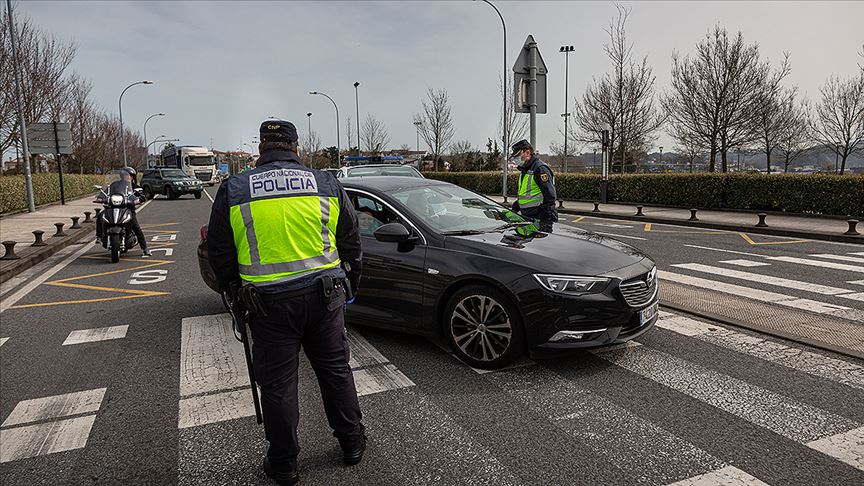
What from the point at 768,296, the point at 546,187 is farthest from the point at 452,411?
the point at 768,296

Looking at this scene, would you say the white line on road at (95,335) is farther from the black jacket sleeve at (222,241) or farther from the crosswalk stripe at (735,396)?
the crosswalk stripe at (735,396)

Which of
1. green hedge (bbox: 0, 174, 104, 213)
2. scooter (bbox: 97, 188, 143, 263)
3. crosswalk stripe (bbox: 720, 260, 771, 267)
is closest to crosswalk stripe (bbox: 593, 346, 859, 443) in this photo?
crosswalk stripe (bbox: 720, 260, 771, 267)

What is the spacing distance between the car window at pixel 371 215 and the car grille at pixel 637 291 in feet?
6.55

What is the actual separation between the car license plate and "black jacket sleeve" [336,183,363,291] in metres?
2.31

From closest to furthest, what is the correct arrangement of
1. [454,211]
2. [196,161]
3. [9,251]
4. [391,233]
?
[391,233], [454,211], [9,251], [196,161]

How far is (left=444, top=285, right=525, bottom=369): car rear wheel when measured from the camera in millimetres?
4328

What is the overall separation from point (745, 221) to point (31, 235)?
1786 centimetres

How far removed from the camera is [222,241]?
9.78ft

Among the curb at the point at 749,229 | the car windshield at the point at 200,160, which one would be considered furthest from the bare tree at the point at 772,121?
the car windshield at the point at 200,160

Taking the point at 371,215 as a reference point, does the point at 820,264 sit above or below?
below

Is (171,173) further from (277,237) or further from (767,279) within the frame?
(277,237)

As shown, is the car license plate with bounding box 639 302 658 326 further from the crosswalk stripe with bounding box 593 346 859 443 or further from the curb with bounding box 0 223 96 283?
the curb with bounding box 0 223 96 283

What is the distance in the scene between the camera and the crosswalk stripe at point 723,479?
9.37ft

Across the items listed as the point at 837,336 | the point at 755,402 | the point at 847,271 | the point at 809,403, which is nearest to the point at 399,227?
the point at 755,402
